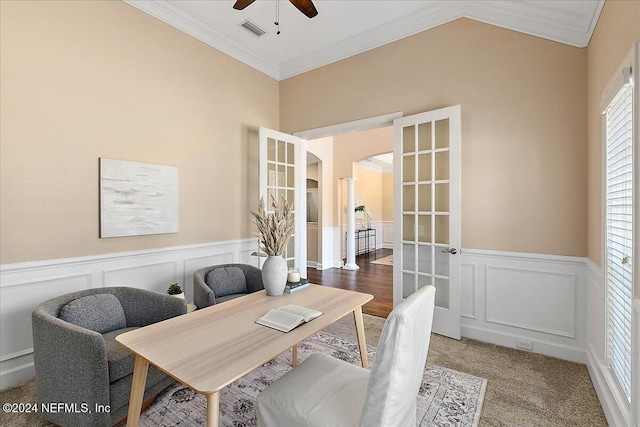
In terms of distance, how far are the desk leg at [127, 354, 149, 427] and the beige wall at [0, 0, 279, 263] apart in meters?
1.73

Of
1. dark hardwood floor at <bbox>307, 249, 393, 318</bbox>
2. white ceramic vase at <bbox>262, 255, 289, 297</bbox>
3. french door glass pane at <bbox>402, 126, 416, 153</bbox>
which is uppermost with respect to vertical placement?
french door glass pane at <bbox>402, 126, 416, 153</bbox>

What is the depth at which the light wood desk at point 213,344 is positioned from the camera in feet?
3.59

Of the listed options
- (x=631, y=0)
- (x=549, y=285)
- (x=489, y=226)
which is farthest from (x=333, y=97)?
(x=549, y=285)

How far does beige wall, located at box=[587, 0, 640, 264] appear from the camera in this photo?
1.62 metres

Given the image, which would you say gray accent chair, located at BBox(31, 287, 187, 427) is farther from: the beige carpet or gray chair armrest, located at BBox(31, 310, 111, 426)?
the beige carpet

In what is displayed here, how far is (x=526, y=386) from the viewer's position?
224 centimetres

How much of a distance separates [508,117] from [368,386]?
290cm

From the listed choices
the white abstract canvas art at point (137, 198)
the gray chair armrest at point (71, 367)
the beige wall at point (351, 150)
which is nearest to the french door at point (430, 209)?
the white abstract canvas art at point (137, 198)

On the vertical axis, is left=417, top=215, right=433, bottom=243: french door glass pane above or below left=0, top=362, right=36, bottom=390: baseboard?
above

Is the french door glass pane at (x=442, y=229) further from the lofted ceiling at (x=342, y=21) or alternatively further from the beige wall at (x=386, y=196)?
the beige wall at (x=386, y=196)

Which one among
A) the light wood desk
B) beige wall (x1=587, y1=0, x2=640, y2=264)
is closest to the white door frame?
beige wall (x1=587, y1=0, x2=640, y2=264)

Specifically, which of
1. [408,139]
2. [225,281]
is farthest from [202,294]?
[408,139]

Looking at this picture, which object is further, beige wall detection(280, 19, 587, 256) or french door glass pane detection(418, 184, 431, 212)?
french door glass pane detection(418, 184, 431, 212)

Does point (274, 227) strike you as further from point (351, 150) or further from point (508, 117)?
point (351, 150)
